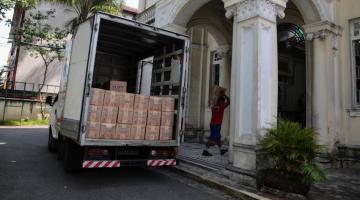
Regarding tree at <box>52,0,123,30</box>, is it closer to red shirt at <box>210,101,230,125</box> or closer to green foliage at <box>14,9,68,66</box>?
green foliage at <box>14,9,68,66</box>

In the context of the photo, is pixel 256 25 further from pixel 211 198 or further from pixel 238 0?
pixel 211 198

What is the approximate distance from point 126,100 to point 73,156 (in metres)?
1.54


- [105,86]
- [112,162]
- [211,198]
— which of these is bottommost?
[211,198]

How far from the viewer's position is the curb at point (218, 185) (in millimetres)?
4890

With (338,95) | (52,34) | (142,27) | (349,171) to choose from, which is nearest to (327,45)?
(338,95)

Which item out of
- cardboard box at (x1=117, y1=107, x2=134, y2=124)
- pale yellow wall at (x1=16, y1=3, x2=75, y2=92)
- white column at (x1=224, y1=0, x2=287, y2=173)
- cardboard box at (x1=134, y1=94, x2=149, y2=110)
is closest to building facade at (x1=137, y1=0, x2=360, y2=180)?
white column at (x1=224, y1=0, x2=287, y2=173)

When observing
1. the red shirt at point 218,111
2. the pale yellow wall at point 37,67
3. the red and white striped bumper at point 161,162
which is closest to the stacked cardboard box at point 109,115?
the red and white striped bumper at point 161,162

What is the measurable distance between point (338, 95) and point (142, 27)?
19.4ft

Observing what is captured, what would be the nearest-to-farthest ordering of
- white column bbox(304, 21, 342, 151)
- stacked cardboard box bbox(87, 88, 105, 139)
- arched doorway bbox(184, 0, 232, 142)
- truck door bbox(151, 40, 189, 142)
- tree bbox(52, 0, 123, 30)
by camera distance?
stacked cardboard box bbox(87, 88, 105, 139) → truck door bbox(151, 40, 189, 142) → white column bbox(304, 21, 342, 151) → arched doorway bbox(184, 0, 232, 142) → tree bbox(52, 0, 123, 30)

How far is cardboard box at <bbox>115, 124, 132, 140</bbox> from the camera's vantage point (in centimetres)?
561

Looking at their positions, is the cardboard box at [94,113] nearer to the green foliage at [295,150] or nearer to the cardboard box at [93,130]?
the cardboard box at [93,130]

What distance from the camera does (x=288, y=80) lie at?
50.6 feet

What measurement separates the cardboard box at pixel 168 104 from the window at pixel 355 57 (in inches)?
215

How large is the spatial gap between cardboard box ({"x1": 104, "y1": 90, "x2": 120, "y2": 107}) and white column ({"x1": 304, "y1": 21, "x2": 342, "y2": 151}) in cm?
568
